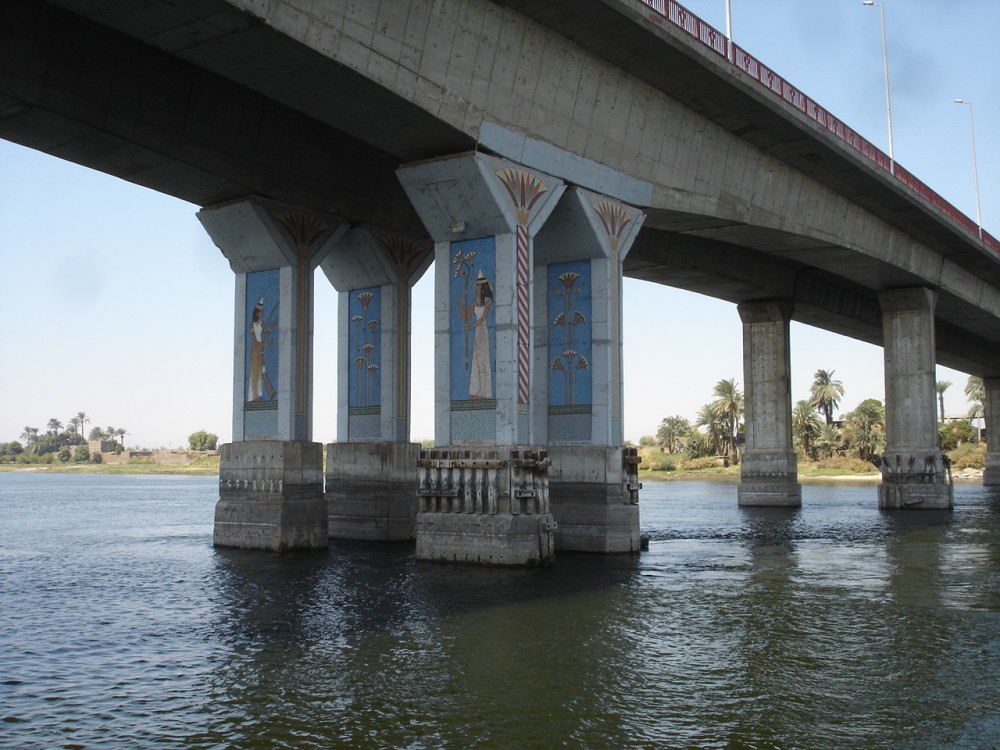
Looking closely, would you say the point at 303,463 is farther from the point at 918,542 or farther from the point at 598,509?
A: the point at 918,542

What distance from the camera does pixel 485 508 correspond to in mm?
22906

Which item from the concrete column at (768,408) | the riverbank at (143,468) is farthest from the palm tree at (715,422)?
the riverbank at (143,468)

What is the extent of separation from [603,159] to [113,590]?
15618mm

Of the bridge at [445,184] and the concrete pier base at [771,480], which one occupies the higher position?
the bridge at [445,184]

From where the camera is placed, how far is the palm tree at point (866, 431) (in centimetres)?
10162

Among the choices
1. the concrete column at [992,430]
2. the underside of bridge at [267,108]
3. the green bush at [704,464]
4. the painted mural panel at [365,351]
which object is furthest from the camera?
the green bush at [704,464]

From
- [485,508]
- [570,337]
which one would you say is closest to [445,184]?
[570,337]

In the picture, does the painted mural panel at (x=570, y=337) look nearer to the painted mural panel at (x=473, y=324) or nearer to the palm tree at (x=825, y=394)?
the painted mural panel at (x=473, y=324)

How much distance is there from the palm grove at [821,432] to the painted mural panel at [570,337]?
260ft

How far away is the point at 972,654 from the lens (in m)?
13.5

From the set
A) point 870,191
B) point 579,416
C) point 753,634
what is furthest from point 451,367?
point 870,191

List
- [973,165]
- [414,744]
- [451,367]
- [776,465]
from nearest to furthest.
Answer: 1. [414,744]
2. [451,367]
3. [776,465]
4. [973,165]

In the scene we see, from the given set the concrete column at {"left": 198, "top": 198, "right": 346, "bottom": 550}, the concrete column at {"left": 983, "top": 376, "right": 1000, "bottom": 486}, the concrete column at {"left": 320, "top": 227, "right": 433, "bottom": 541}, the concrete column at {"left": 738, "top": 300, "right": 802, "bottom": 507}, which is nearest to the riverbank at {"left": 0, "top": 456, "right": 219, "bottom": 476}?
the concrete column at {"left": 983, "top": 376, "right": 1000, "bottom": 486}

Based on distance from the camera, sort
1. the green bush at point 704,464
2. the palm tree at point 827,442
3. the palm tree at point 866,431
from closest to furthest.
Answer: the palm tree at point 866,431 < the palm tree at point 827,442 < the green bush at point 704,464
